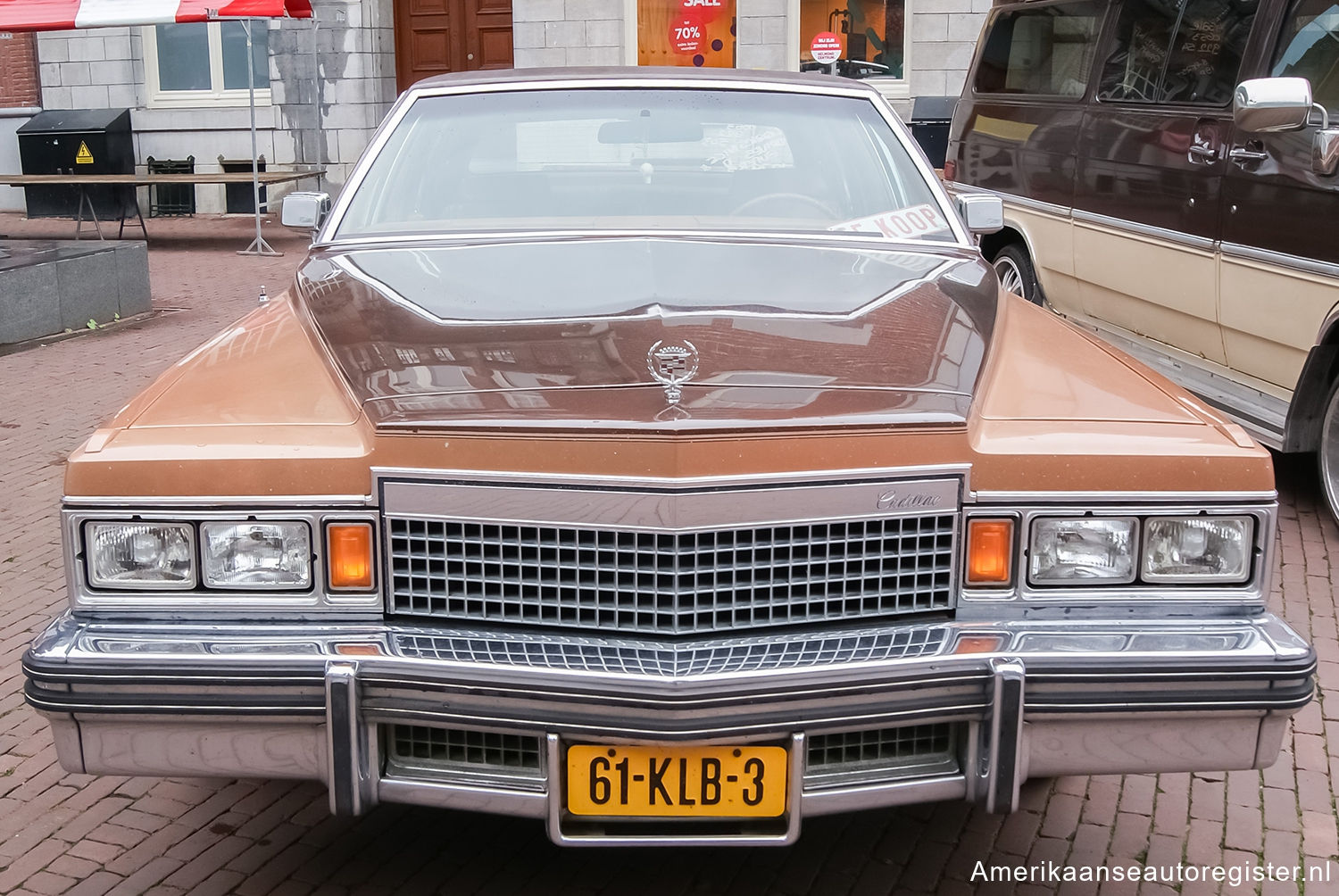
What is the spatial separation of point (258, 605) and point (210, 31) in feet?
58.9

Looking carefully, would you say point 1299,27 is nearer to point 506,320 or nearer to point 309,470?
point 506,320

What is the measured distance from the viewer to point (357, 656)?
98.4 inches

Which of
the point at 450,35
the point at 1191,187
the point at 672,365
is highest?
the point at 450,35

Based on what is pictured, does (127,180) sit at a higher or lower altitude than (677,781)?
higher

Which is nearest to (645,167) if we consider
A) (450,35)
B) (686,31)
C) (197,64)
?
(686,31)

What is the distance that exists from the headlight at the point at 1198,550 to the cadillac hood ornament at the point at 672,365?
913 millimetres

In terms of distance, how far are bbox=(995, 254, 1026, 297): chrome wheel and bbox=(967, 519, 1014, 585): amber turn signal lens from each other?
575 cm

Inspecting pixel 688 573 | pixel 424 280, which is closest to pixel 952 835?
pixel 688 573

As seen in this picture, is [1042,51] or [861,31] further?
[861,31]

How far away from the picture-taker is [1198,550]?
8.79 ft

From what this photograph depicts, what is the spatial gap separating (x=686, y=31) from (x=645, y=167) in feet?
47.3

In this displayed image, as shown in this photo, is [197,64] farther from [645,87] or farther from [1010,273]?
[645,87]

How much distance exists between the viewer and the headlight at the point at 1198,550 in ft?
8.73

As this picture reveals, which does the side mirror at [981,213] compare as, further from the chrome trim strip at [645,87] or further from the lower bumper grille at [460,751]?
the lower bumper grille at [460,751]
